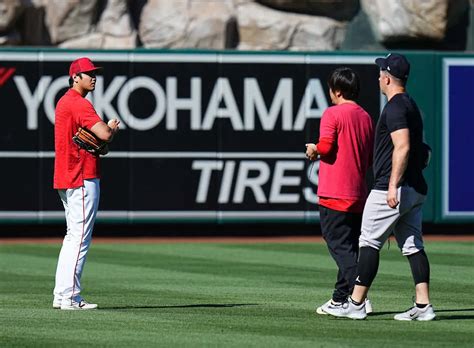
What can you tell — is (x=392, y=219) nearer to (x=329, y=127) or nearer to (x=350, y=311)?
(x=350, y=311)

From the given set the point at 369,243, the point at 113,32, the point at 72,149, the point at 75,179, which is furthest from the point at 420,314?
the point at 113,32

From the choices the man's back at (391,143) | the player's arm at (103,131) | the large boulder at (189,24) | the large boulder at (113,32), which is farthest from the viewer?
the large boulder at (113,32)

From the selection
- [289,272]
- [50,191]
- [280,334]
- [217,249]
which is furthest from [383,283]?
[50,191]

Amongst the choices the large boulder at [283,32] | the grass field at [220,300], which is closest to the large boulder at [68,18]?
the large boulder at [283,32]

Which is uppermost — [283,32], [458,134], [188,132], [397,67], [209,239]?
[397,67]

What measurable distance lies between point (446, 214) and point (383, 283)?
315 inches

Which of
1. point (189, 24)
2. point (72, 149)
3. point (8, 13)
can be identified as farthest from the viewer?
point (189, 24)

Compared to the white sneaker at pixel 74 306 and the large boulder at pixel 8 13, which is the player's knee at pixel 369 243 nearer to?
the white sneaker at pixel 74 306

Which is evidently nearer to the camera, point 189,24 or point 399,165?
point 399,165

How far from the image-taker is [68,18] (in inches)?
1003

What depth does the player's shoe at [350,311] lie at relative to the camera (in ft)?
32.0

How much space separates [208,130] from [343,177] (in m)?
11.0

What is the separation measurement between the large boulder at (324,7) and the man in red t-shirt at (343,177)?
16.0 m

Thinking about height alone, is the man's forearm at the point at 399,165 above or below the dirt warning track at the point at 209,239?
above
